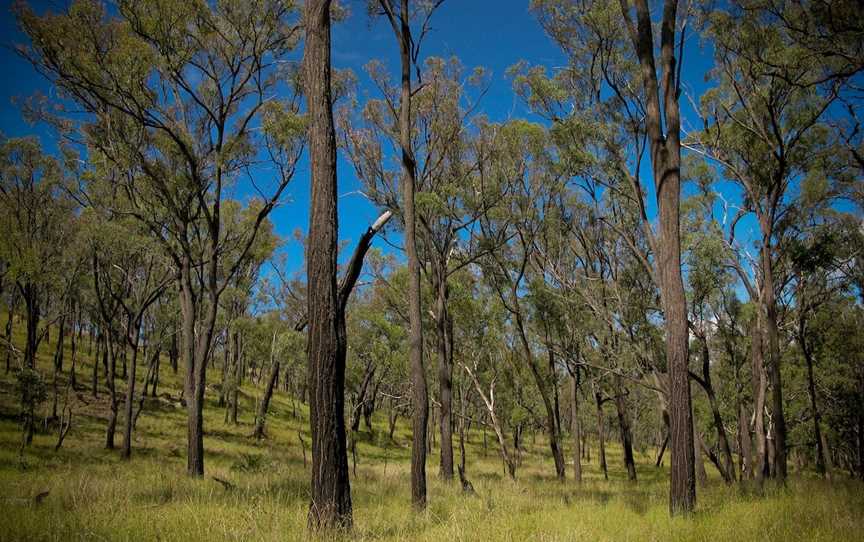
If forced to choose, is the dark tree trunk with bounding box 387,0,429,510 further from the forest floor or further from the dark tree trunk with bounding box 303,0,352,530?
the dark tree trunk with bounding box 303,0,352,530

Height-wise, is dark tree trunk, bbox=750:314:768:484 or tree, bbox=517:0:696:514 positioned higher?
tree, bbox=517:0:696:514

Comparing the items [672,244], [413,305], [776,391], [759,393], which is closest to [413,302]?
[413,305]

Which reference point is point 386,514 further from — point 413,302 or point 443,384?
point 443,384

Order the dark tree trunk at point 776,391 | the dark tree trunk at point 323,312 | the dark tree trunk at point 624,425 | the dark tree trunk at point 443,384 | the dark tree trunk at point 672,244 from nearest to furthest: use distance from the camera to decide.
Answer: the dark tree trunk at point 323,312 < the dark tree trunk at point 672,244 < the dark tree trunk at point 776,391 < the dark tree trunk at point 443,384 < the dark tree trunk at point 624,425

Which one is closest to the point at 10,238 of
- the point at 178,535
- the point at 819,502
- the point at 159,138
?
the point at 159,138

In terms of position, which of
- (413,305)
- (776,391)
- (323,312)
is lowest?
(776,391)

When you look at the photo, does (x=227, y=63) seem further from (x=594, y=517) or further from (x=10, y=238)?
(x=594, y=517)

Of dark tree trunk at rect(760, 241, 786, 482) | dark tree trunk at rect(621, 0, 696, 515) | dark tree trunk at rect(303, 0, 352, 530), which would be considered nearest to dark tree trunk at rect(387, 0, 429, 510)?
dark tree trunk at rect(303, 0, 352, 530)

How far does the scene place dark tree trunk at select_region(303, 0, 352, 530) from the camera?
4711 mm

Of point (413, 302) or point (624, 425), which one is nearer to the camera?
point (413, 302)

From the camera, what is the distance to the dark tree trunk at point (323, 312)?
471 cm

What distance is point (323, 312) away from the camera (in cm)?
495

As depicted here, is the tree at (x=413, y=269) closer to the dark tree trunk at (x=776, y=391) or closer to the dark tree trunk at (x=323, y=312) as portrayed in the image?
the dark tree trunk at (x=323, y=312)

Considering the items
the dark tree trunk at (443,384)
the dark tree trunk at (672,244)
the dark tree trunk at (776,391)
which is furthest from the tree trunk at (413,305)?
the dark tree trunk at (776,391)
